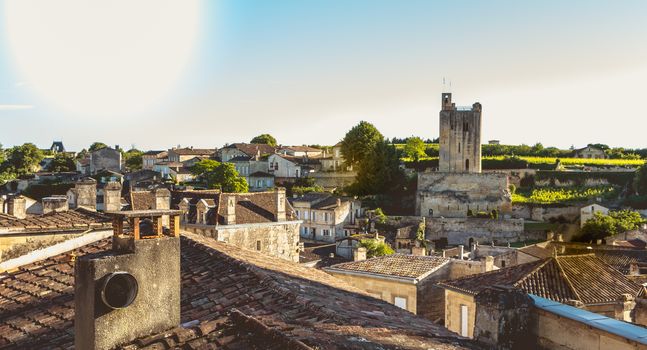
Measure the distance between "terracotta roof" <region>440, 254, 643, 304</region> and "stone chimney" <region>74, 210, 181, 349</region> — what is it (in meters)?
10.6

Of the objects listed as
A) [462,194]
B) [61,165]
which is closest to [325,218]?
[462,194]

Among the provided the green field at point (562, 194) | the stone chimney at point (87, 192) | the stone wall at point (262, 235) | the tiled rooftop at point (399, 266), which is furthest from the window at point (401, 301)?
the green field at point (562, 194)

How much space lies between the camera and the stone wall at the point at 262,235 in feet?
102

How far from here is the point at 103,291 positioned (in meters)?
5.91

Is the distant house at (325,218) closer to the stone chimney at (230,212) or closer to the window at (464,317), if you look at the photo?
the stone chimney at (230,212)

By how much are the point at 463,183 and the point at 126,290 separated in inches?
2678

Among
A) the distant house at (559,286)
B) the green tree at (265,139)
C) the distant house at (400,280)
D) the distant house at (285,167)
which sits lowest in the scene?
the distant house at (400,280)

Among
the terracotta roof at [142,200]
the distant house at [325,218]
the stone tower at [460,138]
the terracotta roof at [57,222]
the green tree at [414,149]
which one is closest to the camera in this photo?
the terracotta roof at [57,222]

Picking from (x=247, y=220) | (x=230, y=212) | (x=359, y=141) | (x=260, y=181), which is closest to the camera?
(x=230, y=212)

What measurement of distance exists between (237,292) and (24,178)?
87802mm

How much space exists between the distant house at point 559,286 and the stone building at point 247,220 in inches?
589

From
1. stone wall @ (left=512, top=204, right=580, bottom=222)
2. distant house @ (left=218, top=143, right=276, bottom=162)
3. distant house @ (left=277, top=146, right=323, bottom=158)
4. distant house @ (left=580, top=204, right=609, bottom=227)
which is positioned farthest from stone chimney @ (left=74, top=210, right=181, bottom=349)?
distant house @ (left=277, top=146, right=323, bottom=158)

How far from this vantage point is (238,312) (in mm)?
6695

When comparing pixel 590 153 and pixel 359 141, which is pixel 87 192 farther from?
pixel 590 153
